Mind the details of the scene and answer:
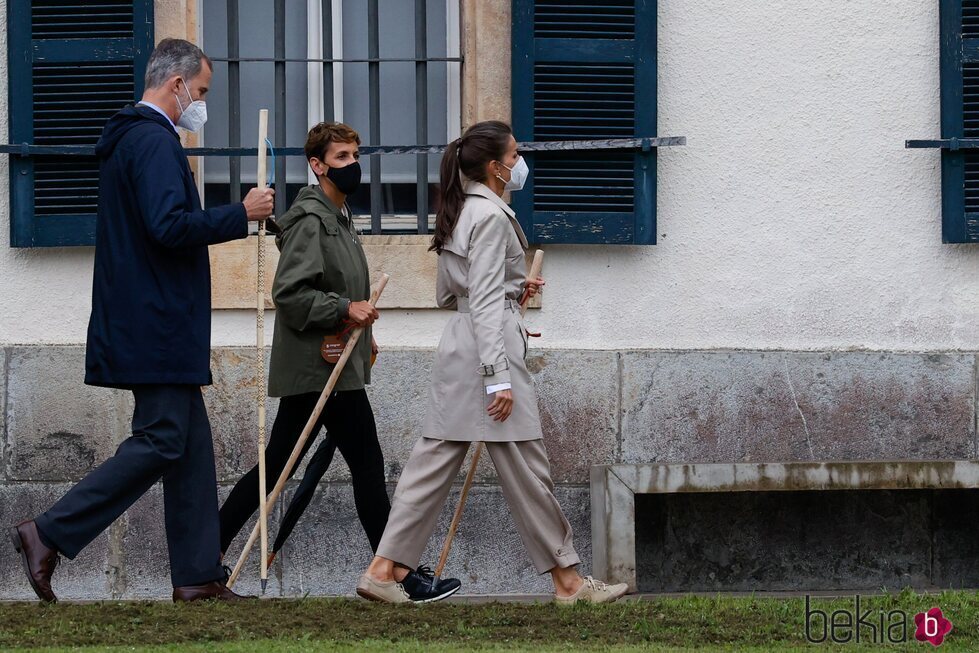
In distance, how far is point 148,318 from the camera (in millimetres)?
5781

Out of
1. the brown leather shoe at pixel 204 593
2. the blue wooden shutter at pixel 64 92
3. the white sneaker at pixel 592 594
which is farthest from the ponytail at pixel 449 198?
the blue wooden shutter at pixel 64 92

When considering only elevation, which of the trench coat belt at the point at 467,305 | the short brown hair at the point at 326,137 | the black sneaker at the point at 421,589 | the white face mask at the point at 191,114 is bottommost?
the black sneaker at the point at 421,589

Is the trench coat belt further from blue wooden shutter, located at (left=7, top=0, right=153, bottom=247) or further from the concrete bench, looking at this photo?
blue wooden shutter, located at (left=7, top=0, right=153, bottom=247)

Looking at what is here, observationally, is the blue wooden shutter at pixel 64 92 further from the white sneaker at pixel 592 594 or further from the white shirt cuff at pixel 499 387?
the white sneaker at pixel 592 594

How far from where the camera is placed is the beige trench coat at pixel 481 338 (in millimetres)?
5980

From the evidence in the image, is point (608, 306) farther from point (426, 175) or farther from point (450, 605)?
point (450, 605)

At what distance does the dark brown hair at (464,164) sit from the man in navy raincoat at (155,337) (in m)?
0.64

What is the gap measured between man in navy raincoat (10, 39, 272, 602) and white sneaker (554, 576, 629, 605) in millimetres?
1185

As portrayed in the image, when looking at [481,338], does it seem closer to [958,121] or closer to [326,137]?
[326,137]

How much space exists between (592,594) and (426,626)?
81cm

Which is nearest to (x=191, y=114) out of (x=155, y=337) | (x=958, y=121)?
(x=155, y=337)

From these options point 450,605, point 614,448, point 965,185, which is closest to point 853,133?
point 965,185

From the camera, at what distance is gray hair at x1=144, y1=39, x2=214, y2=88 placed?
598cm

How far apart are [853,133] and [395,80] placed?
208cm
